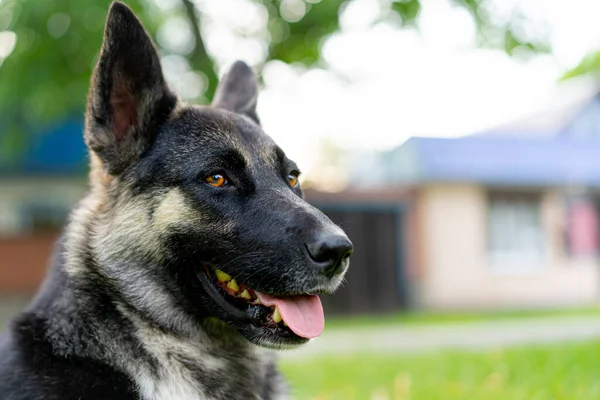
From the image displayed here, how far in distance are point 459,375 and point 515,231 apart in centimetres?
1706

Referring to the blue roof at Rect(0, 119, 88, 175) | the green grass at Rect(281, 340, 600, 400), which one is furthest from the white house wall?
the green grass at Rect(281, 340, 600, 400)

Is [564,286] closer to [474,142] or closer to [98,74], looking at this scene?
[474,142]

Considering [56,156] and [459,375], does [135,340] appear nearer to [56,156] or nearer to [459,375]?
[459,375]

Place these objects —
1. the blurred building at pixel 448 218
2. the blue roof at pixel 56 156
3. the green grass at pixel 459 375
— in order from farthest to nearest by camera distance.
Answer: the blue roof at pixel 56 156, the blurred building at pixel 448 218, the green grass at pixel 459 375

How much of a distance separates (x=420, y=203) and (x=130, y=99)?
58.7ft

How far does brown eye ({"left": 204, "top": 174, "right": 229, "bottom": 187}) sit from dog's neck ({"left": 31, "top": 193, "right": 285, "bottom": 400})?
0.57 meters

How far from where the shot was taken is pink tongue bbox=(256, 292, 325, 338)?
9.29 ft

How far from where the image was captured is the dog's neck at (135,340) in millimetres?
2805

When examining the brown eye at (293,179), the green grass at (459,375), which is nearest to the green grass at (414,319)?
the green grass at (459,375)

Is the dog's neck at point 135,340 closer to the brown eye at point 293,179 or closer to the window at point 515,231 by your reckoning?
the brown eye at point 293,179

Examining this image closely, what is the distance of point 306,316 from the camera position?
289 centimetres

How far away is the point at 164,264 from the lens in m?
2.99

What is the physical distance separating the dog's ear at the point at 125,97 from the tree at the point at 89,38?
24.5 feet

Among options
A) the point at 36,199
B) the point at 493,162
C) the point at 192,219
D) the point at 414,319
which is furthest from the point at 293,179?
the point at 493,162
